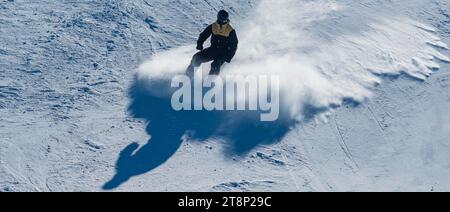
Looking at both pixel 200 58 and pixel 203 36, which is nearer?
pixel 203 36

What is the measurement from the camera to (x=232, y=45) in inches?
531

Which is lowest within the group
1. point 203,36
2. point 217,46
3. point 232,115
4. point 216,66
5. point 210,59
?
point 232,115

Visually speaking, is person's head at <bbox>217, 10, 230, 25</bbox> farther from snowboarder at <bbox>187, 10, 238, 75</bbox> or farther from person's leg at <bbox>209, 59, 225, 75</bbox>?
person's leg at <bbox>209, 59, 225, 75</bbox>

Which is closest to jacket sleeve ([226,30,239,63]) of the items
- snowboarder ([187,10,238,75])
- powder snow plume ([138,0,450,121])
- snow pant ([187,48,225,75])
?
snowboarder ([187,10,238,75])

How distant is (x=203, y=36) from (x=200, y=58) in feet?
1.35

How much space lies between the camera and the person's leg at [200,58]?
538 inches

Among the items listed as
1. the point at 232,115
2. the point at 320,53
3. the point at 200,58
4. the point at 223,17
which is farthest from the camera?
the point at 320,53

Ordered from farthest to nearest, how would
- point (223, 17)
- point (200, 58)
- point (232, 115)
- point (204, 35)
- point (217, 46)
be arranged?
point (200, 58)
point (204, 35)
point (217, 46)
point (232, 115)
point (223, 17)

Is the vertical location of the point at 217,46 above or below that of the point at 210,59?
above

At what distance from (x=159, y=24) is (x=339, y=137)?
4.72 metres

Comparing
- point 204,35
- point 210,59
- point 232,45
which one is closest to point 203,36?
point 204,35

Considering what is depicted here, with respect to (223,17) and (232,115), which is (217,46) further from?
(232,115)

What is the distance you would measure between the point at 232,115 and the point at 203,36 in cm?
158

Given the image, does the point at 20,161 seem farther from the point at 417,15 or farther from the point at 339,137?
the point at 417,15
